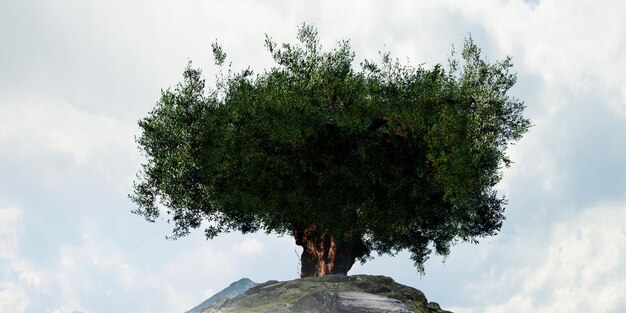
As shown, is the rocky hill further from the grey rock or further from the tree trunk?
the tree trunk

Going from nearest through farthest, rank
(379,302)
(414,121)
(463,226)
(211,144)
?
(379,302)
(414,121)
(211,144)
(463,226)

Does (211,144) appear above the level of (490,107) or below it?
below

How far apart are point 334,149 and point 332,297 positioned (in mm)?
7760

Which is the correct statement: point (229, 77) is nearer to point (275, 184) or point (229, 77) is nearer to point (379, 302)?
point (275, 184)

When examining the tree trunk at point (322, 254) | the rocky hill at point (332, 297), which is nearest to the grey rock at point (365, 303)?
the rocky hill at point (332, 297)

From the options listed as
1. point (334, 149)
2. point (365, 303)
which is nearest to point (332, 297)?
point (365, 303)

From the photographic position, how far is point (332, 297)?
2944 cm

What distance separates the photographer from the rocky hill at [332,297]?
29.0 metres

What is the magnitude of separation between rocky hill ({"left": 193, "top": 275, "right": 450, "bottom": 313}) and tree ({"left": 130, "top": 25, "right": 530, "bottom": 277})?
12.1 ft

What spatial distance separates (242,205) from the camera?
35.8m

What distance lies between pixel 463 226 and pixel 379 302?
33.5ft

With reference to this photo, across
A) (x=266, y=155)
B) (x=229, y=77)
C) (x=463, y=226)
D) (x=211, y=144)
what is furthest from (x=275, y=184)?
Answer: (x=463, y=226)

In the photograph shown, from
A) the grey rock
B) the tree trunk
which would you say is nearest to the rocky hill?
the grey rock

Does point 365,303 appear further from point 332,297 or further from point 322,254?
point 322,254
